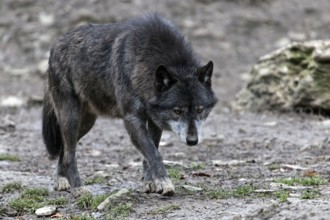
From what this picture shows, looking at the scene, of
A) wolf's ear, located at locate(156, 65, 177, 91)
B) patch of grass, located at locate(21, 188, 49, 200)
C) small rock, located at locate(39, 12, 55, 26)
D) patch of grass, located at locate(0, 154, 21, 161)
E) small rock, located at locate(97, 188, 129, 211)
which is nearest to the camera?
small rock, located at locate(97, 188, 129, 211)

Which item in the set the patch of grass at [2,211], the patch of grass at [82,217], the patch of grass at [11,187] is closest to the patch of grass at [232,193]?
the patch of grass at [82,217]

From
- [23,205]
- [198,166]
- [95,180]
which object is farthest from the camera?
[198,166]

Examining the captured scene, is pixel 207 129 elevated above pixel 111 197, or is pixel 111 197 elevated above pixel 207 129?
pixel 111 197

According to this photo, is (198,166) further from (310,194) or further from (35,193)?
(310,194)

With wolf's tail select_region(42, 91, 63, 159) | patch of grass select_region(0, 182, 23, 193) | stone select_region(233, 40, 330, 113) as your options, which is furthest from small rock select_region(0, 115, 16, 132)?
patch of grass select_region(0, 182, 23, 193)

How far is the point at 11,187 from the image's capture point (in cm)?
755

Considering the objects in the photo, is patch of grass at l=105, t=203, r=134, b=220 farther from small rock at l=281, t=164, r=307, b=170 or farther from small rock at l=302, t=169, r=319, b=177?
small rock at l=281, t=164, r=307, b=170

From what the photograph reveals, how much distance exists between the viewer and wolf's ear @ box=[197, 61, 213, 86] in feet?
22.9

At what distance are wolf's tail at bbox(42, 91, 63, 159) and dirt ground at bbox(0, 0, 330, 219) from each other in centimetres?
34

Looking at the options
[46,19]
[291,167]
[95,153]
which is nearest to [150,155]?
[291,167]

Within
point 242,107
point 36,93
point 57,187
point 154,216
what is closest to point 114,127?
point 242,107

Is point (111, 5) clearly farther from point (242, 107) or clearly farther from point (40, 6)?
point (242, 107)

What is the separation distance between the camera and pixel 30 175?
8.34 metres

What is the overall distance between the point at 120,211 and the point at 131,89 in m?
1.38
